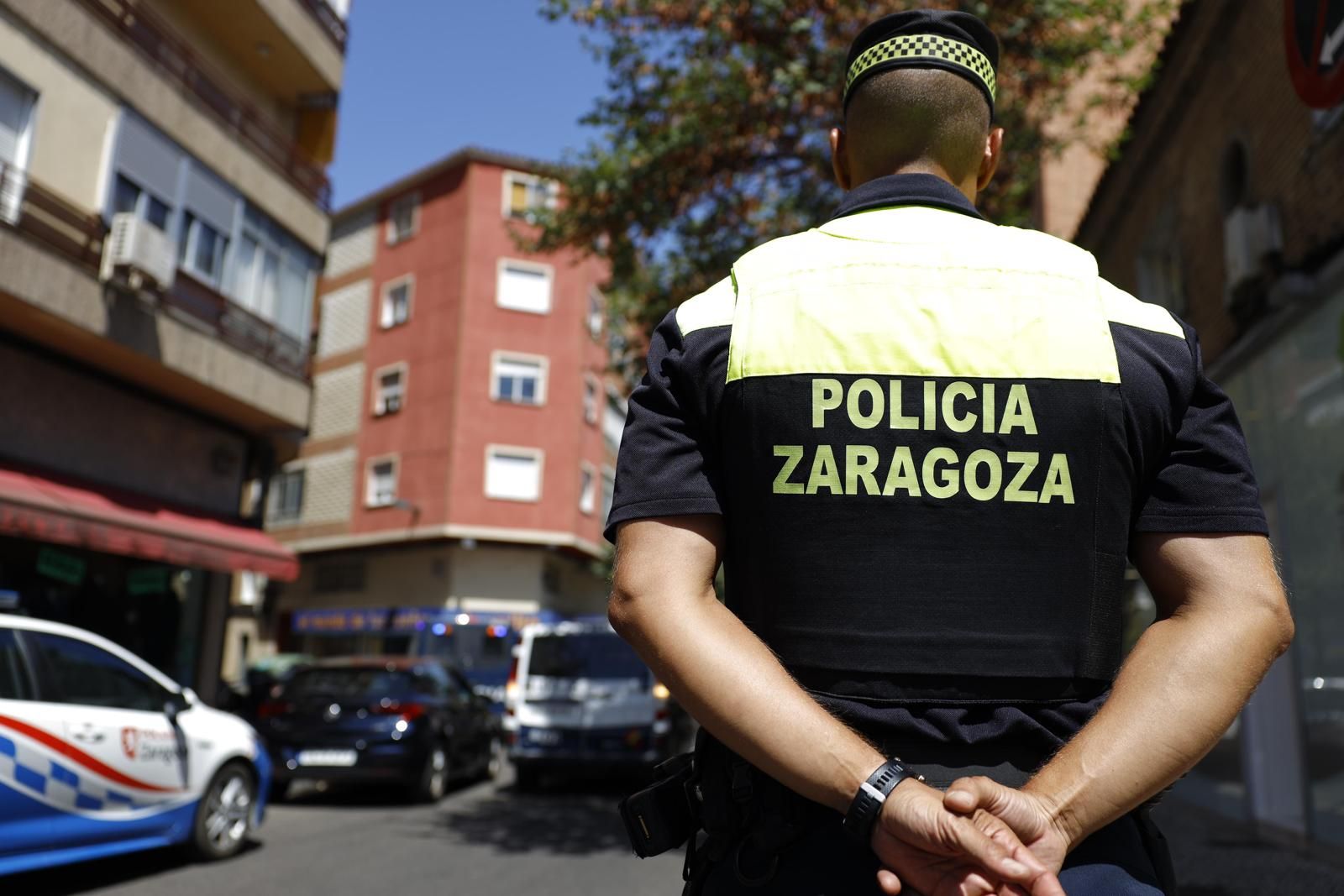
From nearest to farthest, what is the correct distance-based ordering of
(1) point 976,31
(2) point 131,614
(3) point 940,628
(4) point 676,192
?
1. (3) point 940,628
2. (1) point 976,31
3. (4) point 676,192
4. (2) point 131,614

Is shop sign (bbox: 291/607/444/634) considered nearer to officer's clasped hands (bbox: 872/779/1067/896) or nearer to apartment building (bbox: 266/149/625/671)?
apartment building (bbox: 266/149/625/671)

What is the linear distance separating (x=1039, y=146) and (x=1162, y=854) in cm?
1111

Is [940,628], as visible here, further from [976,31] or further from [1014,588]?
[976,31]

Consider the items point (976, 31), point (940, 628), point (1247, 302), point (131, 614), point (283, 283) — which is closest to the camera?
point (940, 628)

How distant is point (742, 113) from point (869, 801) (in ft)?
33.3

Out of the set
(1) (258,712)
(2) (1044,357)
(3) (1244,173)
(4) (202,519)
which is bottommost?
(1) (258,712)

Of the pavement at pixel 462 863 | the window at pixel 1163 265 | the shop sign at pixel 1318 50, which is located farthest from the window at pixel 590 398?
the shop sign at pixel 1318 50

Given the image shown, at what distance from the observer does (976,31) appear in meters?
1.89

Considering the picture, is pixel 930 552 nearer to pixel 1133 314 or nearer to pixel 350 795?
pixel 1133 314

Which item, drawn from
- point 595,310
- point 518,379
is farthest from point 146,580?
point 595,310

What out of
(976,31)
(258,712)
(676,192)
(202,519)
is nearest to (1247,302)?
(676,192)

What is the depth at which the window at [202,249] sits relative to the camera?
14.7 metres

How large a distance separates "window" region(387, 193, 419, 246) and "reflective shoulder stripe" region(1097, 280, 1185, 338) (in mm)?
34427

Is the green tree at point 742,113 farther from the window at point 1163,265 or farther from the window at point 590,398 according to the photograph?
the window at point 590,398
